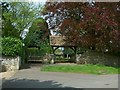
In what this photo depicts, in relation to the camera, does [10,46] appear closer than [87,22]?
Yes

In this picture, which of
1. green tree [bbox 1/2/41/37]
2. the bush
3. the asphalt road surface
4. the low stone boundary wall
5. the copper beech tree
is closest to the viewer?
the asphalt road surface

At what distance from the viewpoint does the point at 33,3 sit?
29.5m

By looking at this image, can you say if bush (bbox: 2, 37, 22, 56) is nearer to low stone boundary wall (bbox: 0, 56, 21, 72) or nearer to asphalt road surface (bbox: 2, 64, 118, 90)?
low stone boundary wall (bbox: 0, 56, 21, 72)

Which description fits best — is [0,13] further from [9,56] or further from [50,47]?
[50,47]

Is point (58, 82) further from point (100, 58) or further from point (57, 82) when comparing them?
point (100, 58)

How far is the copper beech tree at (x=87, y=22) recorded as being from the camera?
23969 mm

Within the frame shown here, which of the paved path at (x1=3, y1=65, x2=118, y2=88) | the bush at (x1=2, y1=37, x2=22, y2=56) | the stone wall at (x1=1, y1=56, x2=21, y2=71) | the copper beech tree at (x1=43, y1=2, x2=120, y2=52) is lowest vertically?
the paved path at (x1=3, y1=65, x2=118, y2=88)

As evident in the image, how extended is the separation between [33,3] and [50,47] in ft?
36.7

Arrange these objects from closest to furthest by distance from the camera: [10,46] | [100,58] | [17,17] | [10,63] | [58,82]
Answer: [58,82] → [10,46] → [10,63] → [17,17] → [100,58]

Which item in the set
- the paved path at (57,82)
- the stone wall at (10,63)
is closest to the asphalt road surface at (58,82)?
the paved path at (57,82)

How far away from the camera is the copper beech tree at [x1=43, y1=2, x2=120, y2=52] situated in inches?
944

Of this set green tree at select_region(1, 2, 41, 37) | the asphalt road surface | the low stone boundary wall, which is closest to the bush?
the low stone boundary wall

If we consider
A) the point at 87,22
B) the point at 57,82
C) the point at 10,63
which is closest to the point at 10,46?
the point at 10,63

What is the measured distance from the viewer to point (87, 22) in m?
24.7
